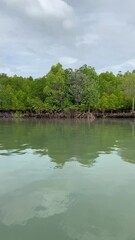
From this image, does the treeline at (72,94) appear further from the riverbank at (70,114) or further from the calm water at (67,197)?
the calm water at (67,197)

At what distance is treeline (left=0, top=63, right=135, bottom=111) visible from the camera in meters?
44.6

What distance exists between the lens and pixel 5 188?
19.7 feet

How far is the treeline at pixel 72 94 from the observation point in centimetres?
4456

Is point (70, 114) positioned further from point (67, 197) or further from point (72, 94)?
point (67, 197)

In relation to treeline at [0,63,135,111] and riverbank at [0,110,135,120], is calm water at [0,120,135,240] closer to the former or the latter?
riverbank at [0,110,135,120]

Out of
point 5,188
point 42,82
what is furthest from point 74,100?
point 5,188

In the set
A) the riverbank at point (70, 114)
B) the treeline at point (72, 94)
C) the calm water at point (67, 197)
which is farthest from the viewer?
the treeline at point (72, 94)

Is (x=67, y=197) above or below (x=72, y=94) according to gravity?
below

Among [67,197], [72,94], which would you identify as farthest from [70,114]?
[67,197]

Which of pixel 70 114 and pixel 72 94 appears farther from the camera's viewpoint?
pixel 72 94

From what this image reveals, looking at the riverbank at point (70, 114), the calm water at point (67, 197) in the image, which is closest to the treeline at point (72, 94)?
the riverbank at point (70, 114)

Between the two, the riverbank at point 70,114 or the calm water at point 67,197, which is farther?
the riverbank at point 70,114

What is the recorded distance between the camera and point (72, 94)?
150 feet

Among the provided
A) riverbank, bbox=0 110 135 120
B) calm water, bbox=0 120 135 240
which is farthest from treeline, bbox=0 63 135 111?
calm water, bbox=0 120 135 240
